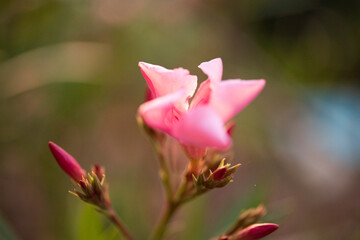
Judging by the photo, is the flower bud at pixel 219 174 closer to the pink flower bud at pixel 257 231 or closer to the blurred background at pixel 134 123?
the pink flower bud at pixel 257 231

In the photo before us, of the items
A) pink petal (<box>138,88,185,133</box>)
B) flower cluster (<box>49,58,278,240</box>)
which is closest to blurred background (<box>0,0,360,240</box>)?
flower cluster (<box>49,58,278,240</box>)

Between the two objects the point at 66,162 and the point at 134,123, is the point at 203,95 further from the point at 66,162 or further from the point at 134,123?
the point at 134,123

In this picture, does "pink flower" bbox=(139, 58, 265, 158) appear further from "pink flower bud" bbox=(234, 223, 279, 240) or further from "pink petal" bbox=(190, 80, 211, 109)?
"pink flower bud" bbox=(234, 223, 279, 240)

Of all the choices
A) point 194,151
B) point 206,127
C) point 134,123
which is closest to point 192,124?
point 206,127

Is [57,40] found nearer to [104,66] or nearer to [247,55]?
[104,66]

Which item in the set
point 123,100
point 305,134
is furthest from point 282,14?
point 123,100
